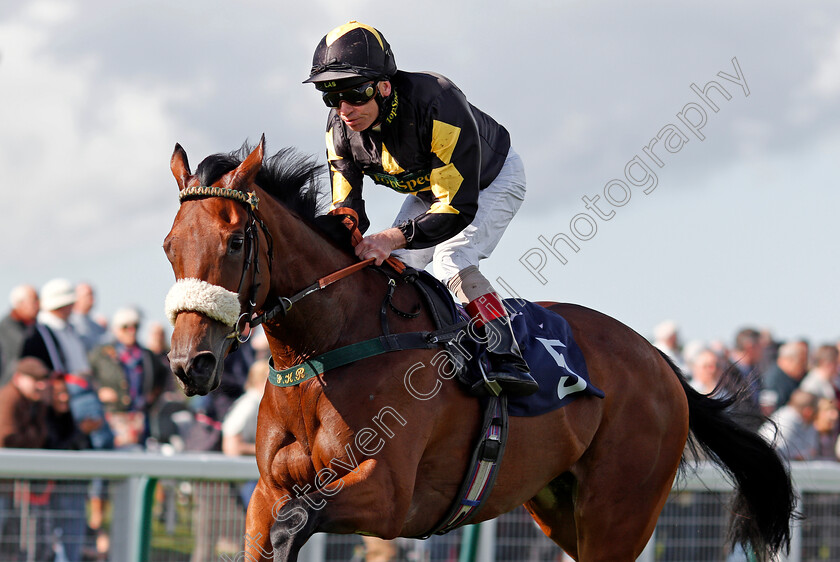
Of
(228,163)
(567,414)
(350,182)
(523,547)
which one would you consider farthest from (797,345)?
(228,163)

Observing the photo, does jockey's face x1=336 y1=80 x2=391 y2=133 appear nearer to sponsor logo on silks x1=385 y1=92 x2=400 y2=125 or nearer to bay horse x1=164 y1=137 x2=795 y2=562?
sponsor logo on silks x1=385 y1=92 x2=400 y2=125

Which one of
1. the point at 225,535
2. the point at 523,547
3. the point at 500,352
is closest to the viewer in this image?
the point at 500,352

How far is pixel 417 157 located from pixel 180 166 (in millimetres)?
939

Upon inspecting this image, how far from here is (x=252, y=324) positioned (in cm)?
367

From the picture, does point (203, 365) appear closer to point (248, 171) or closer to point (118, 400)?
point (248, 171)

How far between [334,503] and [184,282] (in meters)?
0.90

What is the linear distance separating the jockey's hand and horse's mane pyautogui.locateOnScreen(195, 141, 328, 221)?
223 millimetres

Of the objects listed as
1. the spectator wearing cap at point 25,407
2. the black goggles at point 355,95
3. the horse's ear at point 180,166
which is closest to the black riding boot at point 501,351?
the black goggles at point 355,95

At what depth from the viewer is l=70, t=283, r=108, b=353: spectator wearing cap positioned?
8297 mm

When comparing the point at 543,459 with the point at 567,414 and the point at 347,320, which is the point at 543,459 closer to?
the point at 567,414

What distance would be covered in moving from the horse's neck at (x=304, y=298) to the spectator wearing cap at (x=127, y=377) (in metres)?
3.75

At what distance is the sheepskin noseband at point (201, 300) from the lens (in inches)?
134

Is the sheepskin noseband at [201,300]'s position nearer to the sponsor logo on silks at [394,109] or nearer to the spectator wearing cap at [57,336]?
the sponsor logo on silks at [394,109]

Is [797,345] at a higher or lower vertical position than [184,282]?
higher
